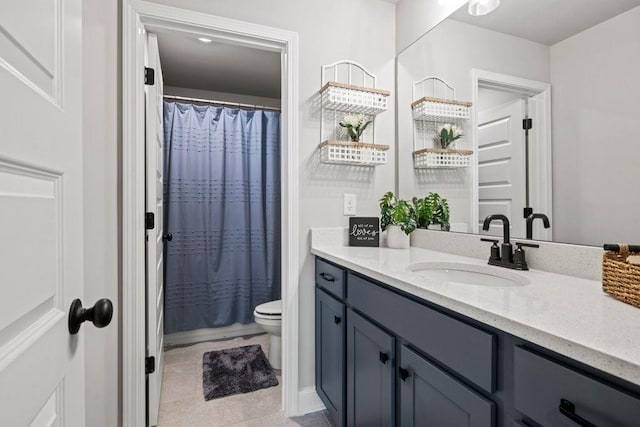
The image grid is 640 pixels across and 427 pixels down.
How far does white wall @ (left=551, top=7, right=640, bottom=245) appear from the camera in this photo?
917mm

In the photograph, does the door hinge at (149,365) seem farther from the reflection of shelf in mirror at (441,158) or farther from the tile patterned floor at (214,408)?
the reflection of shelf in mirror at (441,158)

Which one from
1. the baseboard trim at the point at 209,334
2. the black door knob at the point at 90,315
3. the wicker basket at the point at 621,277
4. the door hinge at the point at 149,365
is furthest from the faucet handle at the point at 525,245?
the baseboard trim at the point at 209,334

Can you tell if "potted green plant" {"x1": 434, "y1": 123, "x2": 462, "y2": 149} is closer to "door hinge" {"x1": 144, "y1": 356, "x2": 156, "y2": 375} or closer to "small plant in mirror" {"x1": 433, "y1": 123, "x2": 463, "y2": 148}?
"small plant in mirror" {"x1": 433, "y1": 123, "x2": 463, "y2": 148}

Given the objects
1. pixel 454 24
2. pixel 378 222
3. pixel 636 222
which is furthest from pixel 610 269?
pixel 454 24

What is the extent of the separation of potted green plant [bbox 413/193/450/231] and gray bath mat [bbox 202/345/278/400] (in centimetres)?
143

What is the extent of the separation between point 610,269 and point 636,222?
0.23 meters

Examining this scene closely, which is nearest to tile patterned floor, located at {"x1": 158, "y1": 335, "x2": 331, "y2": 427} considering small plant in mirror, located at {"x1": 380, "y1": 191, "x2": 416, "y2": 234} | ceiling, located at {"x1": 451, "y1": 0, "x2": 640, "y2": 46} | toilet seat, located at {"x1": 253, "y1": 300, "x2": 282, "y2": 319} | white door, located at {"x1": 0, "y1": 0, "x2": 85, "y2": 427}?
toilet seat, located at {"x1": 253, "y1": 300, "x2": 282, "y2": 319}

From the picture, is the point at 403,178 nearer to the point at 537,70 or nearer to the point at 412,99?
the point at 412,99

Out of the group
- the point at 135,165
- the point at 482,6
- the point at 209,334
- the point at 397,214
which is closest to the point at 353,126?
the point at 397,214

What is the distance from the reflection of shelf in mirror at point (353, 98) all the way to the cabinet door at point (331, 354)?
41.9 inches

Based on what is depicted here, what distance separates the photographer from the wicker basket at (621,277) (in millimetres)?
730

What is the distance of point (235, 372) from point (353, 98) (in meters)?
2.00

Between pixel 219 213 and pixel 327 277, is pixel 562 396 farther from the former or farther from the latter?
pixel 219 213

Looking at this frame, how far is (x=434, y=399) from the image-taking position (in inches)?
34.2
